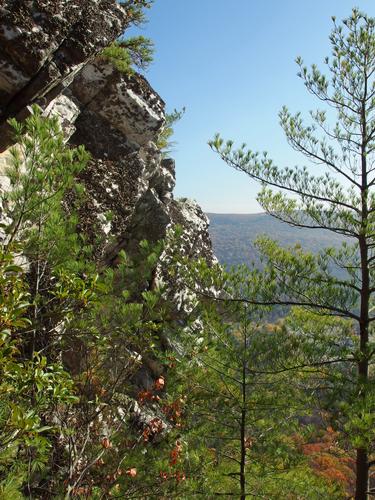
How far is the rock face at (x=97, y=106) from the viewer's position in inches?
195

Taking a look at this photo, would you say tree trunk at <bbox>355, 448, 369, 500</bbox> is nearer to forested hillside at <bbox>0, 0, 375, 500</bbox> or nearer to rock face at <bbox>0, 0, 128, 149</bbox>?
forested hillside at <bbox>0, 0, 375, 500</bbox>

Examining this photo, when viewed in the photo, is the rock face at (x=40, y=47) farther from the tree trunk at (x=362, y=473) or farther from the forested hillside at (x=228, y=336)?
the tree trunk at (x=362, y=473)

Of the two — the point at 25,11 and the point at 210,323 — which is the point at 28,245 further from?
the point at 25,11

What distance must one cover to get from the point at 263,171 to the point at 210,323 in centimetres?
263

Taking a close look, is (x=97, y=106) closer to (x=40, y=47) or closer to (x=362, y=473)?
(x=40, y=47)

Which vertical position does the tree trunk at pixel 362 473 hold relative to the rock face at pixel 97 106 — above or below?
below

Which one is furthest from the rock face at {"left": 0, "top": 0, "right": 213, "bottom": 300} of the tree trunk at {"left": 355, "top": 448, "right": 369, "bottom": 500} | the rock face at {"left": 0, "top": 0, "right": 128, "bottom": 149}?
the tree trunk at {"left": 355, "top": 448, "right": 369, "bottom": 500}

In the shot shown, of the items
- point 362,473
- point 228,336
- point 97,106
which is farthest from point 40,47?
point 362,473

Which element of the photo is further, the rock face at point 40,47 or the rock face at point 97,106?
the rock face at point 97,106

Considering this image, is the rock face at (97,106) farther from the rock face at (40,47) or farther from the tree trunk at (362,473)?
the tree trunk at (362,473)

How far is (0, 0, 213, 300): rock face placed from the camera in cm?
496

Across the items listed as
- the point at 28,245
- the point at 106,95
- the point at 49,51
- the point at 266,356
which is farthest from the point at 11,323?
the point at 106,95

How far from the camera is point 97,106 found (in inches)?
308

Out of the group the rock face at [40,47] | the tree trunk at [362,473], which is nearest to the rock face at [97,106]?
the rock face at [40,47]
